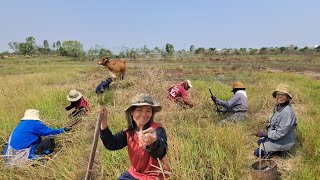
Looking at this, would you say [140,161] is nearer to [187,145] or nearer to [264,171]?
[187,145]

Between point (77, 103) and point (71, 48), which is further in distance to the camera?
point (71, 48)

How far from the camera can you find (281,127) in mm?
4418

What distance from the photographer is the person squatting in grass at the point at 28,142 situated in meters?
4.60

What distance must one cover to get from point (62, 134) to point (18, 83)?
7419 mm

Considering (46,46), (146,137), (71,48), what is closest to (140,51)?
(71,48)

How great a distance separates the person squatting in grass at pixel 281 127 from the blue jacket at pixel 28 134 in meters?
3.02

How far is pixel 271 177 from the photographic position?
3.76 metres

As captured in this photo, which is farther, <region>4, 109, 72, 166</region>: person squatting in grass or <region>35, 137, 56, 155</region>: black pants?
<region>35, 137, 56, 155</region>: black pants

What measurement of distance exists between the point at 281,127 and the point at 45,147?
328 centimetres

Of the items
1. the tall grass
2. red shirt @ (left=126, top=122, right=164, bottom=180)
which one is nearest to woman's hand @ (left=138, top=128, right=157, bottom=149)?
red shirt @ (left=126, top=122, right=164, bottom=180)

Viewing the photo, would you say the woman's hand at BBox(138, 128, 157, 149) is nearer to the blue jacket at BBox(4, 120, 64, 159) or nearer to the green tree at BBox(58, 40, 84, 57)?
the blue jacket at BBox(4, 120, 64, 159)

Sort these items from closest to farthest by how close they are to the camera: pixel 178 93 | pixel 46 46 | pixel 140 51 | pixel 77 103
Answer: pixel 77 103, pixel 178 93, pixel 140 51, pixel 46 46

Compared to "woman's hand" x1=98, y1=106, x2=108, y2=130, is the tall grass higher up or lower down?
lower down

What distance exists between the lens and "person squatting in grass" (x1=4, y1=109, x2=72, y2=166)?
4.60 m
